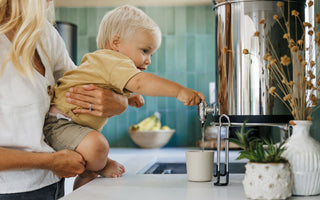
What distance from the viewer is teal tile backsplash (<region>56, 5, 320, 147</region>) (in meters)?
3.44

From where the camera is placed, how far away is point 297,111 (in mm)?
957

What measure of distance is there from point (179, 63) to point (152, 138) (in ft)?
2.38

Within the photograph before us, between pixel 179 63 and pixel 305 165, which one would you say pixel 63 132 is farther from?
pixel 179 63

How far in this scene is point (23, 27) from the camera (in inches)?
44.9

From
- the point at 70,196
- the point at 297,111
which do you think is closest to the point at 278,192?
the point at 297,111

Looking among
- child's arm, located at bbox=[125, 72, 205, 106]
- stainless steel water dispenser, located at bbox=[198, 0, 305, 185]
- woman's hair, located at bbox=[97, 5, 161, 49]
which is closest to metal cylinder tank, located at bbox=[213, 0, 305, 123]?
stainless steel water dispenser, located at bbox=[198, 0, 305, 185]

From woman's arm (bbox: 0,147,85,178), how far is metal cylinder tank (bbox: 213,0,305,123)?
45 cm

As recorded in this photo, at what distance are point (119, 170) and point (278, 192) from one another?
0.56 meters

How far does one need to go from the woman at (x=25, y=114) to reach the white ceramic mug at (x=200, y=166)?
317mm

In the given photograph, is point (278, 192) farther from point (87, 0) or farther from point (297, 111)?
point (87, 0)

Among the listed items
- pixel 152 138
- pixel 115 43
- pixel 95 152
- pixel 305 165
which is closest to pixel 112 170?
pixel 95 152

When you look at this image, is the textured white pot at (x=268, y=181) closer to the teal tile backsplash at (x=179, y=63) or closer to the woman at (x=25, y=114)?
the woman at (x=25, y=114)

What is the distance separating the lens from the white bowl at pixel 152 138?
3.13 m

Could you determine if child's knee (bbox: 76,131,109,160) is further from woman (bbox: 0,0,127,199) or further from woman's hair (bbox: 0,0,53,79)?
woman's hair (bbox: 0,0,53,79)
